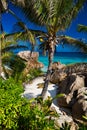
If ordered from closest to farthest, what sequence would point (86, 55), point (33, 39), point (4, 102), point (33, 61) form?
point (4, 102), point (33, 39), point (86, 55), point (33, 61)

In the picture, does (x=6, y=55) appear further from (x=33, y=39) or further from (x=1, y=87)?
(x=1, y=87)

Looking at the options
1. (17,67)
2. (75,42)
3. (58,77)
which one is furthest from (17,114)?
(58,77)

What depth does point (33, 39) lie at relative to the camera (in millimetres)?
19859

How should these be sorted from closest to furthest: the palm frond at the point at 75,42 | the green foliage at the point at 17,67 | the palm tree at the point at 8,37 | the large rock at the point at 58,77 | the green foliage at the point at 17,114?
the green foliage at the point at 17,114, the palm tree at the point at 8,37, the green foliage at the point at 17,67, the palm frond at the point at 75,42, the large rock at the point at 58,77

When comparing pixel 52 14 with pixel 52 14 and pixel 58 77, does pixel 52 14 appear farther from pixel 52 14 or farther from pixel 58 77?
pixel 58 77

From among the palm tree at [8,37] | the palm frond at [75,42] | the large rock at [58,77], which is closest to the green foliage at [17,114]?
the palm tree at [8,37]

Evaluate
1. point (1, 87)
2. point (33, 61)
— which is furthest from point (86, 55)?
point (33, 61)

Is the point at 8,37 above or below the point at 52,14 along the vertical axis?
below

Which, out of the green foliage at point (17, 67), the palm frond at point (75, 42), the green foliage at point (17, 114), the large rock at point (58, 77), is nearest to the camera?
the green foliage at point (17, 114)

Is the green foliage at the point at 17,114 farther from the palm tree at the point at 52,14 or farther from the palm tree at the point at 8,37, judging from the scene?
the palm tree at the point at 52,14

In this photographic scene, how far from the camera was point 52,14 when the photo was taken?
2072 cm

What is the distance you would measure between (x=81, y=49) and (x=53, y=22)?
9.23 ft

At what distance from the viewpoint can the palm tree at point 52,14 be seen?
67.0 ft

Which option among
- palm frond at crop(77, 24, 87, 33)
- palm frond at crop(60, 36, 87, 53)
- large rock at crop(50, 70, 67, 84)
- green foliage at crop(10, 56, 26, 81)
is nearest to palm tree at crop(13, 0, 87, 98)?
palm frond at crop(60, 36, 87, 53)
